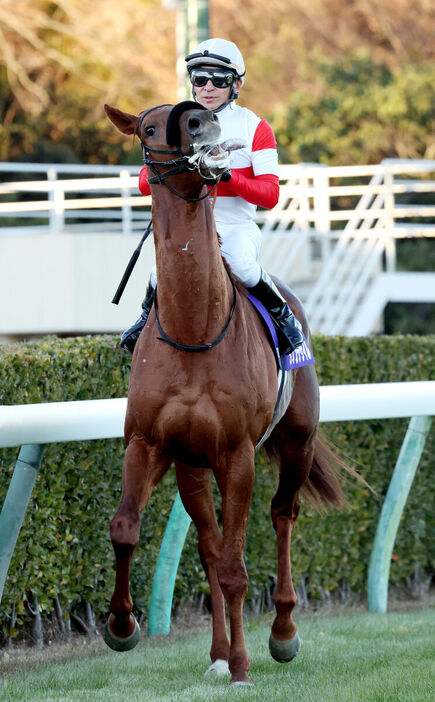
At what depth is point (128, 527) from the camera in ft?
14.8

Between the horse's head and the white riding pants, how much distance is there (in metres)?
0.69

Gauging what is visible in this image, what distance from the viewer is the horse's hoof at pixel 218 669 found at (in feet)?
16.3

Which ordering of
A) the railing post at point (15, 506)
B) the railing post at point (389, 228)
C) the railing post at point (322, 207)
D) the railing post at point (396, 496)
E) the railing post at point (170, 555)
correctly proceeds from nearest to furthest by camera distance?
the railing post at point (15, 506)
the railing post at point (170, 555)
the railing post at point (396, 496)
the railing post at point (322, 207)
the railing post at point (389, 228)

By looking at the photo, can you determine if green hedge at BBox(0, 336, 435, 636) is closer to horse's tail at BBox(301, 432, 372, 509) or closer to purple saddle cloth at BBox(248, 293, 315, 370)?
horse's tail at BBox(301, 432, 372, 509)

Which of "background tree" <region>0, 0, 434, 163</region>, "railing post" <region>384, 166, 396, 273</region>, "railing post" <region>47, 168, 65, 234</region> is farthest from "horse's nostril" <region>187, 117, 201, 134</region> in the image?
"background tree" <region>0, 0, 434, 163</region>

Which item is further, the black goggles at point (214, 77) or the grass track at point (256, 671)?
the black goggles at point (214, 77)

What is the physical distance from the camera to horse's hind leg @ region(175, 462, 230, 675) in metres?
5.09

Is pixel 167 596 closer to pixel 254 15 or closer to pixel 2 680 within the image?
pixel 2 680

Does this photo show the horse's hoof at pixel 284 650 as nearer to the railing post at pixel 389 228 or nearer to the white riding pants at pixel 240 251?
the white riding pants at pixel 240 251

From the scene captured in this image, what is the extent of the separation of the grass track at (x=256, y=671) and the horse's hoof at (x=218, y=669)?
53 mm

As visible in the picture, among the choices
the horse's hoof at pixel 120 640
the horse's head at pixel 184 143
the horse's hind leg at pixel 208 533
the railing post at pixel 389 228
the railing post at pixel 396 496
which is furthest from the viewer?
the railing post at pixel 389 228

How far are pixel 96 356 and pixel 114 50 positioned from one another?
21.5 meters

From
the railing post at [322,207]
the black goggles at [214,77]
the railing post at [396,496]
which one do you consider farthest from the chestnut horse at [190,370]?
the railing post at [322,207]

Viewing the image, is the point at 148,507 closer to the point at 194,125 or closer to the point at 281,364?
the point at 281,364
